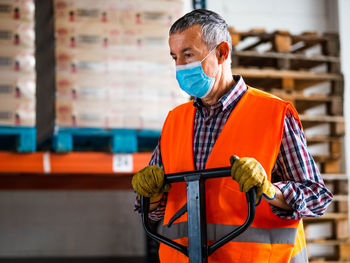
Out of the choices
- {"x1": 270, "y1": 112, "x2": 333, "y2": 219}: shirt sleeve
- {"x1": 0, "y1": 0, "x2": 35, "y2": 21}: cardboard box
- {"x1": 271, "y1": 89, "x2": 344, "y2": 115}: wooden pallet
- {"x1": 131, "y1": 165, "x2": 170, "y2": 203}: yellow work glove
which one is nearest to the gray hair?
{"x1": 270, "y1": 112, "x2": 333, "y2": 219}: shirt sleeve

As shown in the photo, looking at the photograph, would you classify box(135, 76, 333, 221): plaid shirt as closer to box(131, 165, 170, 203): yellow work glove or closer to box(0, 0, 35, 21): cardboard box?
box(131, 165, 170, 203): yellow work glove

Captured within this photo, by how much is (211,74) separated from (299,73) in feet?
10.3

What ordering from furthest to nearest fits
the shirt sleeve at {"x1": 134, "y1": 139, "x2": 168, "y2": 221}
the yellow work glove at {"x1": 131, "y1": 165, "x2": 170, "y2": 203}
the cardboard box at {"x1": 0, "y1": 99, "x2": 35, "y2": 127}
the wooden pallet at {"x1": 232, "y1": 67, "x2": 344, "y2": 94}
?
1. the wooden pallet at {"x1": 232, "y1": 67, "x2": 344, "y2": 94}
2. the cardboard box at {"x1": 0, "y1": 99, "x2": 35, "y2": 127}
3. the shirt sleeve at {"x1": 134, "y1": 139, "x2": 168, "y2": 221}
4. the yellow work glove at {"x1": 131, "y1": 165, "x2": 170, "y2": 203}

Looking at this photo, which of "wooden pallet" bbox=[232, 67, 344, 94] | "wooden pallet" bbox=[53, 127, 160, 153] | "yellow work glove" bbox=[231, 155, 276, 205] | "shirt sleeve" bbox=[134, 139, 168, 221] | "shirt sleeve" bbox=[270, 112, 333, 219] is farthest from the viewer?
"wooden pallet" bbox=[232, 67, 344, 94]

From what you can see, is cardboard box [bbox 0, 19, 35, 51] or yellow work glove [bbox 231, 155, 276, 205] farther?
cardboard box [bbox 0, 19, 35, 51]

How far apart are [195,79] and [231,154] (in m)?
0.39

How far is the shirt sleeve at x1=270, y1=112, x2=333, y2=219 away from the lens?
221cm

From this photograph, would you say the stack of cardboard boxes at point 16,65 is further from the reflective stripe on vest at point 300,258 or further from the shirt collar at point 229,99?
the reflective stripe on vest at point 300,258

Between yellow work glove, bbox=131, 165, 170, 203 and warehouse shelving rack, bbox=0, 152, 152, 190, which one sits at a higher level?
warehouse shelving rack, bbox=0, 152, 152, 190

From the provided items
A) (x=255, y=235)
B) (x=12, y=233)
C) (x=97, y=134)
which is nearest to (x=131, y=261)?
(x=12, y=233)

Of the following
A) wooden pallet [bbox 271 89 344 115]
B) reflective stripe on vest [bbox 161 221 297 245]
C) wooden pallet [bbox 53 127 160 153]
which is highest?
wooden pallet [bbox 271 89 344 115]

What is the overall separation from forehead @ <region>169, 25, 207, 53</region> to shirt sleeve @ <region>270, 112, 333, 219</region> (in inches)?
20.3

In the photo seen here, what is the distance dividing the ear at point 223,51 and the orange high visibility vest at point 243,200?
207 millimetres

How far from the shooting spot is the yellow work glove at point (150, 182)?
2.33 metres
